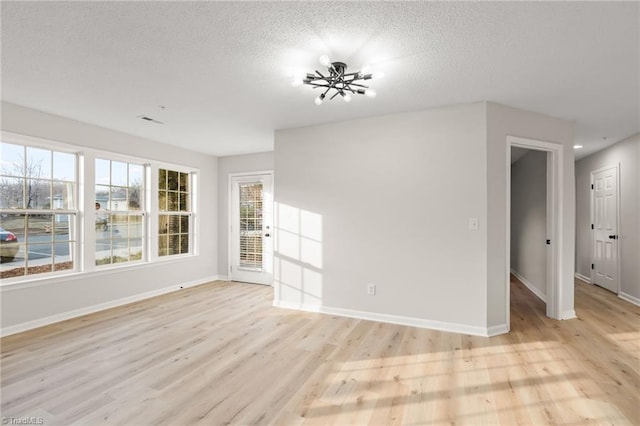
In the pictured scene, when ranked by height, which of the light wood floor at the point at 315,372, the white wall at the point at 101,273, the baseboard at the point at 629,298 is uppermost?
the white wall at the point at 101,273

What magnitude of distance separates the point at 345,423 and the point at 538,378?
165 centimetres

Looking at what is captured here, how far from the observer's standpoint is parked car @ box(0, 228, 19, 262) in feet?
Result: 11.5

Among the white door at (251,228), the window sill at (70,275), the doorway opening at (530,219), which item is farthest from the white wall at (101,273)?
the doorway opening at (530,219)

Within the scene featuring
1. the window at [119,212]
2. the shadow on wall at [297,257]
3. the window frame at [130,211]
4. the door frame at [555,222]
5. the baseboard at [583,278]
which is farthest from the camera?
the baseboard at [583,278]

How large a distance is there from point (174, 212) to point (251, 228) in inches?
54.5

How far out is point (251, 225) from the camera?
6.17 m

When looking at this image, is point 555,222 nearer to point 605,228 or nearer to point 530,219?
point 530,219

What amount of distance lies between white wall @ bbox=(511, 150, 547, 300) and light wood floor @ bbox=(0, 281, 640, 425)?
1.14 metres

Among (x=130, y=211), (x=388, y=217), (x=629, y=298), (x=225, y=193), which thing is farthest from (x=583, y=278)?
(x=130, y=211)

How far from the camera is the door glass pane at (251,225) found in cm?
609

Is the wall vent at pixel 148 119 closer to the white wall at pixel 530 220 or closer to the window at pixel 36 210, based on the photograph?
the window at pixel 36 210

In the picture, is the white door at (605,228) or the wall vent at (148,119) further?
the white door at (605,228)

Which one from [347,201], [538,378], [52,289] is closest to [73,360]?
[52,289]

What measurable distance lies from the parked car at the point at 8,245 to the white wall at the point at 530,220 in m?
6.76
